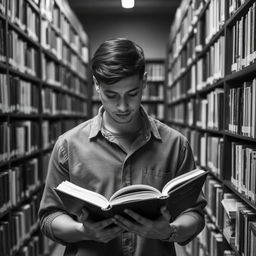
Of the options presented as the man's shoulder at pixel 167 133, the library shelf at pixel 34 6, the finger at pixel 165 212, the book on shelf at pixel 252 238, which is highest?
the library shelf at pixel 34 6

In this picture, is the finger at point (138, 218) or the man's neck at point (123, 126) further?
the man's neck at point (123, 126)

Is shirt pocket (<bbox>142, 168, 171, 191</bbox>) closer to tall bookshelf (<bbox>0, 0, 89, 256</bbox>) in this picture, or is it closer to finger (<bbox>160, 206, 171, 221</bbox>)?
finger (<bbox>160, 206, 171, 221</bbox>)

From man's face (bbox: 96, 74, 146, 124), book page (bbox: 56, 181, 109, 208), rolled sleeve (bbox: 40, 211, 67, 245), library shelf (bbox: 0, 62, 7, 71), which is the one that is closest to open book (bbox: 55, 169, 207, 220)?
book page (bbox: 56, 181, 109, 208)

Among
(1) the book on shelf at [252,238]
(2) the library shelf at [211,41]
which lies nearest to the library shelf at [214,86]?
(2) the library shelf at [211,41]

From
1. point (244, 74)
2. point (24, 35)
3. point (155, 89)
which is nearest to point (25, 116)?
point (24, 35)

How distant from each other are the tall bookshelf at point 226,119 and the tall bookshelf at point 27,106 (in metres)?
1.44

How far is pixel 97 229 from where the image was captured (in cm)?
113

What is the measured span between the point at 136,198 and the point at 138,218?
2.8 inches

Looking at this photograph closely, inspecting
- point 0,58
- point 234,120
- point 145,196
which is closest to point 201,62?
point 234,120

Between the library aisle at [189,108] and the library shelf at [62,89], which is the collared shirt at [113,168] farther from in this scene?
the library shelf at [62,89]

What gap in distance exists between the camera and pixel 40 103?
3.88 metres

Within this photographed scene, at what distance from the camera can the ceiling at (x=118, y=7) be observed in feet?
22.0

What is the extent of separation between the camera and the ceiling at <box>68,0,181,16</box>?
22.0 feet

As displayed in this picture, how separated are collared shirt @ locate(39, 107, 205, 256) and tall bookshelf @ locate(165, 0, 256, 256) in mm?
666
